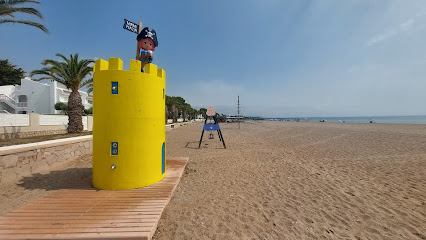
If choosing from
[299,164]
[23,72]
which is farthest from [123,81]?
[23,72]

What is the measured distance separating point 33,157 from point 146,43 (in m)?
5.11

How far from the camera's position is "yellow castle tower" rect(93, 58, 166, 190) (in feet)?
12.5

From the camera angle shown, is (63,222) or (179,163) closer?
(63,222)

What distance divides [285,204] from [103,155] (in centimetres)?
423

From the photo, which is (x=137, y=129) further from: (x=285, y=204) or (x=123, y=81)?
(x=285, y=204)

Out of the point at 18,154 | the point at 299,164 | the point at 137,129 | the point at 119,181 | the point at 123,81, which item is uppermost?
the point at 123,81

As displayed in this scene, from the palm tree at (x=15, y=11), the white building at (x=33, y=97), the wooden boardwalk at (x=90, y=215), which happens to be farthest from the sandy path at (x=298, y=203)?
the white building at (x=33, y=97)

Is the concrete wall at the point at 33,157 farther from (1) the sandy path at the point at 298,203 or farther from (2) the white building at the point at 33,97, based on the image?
(2) the white building at the point at 33,97

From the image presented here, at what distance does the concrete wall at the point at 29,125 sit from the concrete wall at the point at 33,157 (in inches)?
327

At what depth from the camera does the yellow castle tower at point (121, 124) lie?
12.5 feet

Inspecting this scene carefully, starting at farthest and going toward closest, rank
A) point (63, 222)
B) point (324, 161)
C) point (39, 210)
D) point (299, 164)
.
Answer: point (324, 161) → point (299, 164) → point (39, 210) → point (63, 222)

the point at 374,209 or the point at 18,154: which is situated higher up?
the point at 18,154

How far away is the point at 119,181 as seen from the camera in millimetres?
3875

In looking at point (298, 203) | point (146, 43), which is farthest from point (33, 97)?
point (298, 203)
